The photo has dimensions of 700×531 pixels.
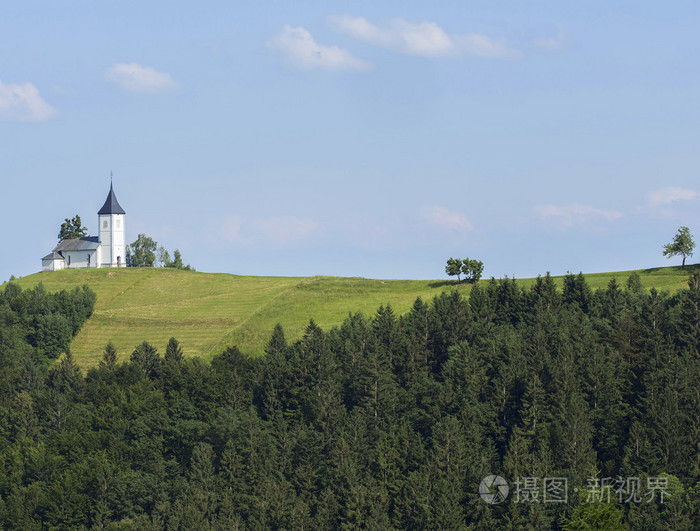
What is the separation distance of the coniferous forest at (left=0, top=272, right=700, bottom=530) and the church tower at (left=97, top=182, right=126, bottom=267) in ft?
189

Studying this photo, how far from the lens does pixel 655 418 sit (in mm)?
88250

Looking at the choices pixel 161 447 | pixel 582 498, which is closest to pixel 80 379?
pixel 161 447

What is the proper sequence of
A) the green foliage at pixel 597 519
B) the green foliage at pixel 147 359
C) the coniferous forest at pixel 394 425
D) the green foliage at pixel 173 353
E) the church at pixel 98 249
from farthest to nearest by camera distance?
1. the church at pixel 98 249
2. the green foliage at pixel 147 359
3. the green foliage at pixel 173 353
4. the coniferous forest at pixel 394 425
5. the green foliage at pixel 597 519

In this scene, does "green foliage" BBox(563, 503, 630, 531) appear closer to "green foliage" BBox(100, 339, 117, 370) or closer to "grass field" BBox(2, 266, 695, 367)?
"grass field" BBox(2, 266, 695, 367)

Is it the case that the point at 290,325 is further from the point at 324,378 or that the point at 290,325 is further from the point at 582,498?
the point at 582,498

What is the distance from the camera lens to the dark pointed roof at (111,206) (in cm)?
18988

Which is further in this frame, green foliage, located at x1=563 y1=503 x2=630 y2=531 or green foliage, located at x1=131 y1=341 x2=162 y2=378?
green foliage, located at x1=131 y1=341 x2=162 y2=378

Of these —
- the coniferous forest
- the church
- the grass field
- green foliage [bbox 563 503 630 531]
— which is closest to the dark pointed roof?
the church

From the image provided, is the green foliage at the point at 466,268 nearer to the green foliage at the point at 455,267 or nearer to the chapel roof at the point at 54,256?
the green foliage at the point at 455,267

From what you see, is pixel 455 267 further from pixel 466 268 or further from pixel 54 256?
pixel 54 256

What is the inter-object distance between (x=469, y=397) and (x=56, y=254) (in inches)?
4512

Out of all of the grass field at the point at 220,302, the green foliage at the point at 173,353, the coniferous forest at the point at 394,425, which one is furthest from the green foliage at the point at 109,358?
the green foliage at the point at 173,353

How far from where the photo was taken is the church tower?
186 metres

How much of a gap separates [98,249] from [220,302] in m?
41.9
